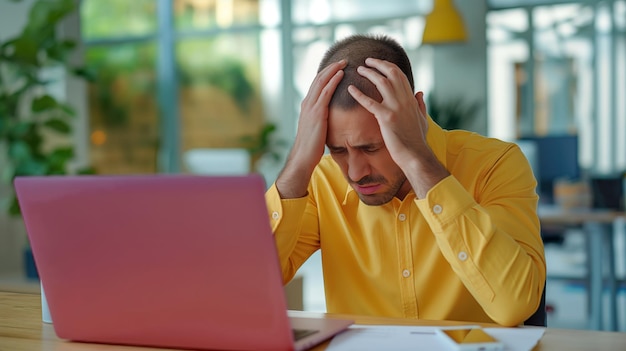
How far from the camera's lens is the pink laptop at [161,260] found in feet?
3.49

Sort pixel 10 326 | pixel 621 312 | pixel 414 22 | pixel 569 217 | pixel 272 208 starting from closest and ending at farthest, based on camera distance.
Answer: pixel 10 326, pixel 272 208, pixel 569 217, pixel 621 312, pixel 414 22

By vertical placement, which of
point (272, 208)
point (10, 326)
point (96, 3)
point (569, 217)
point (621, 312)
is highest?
point (96, 3)

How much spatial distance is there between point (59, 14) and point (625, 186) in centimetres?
328

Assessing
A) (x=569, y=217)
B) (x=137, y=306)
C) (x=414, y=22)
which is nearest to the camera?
(x=137, y=306)

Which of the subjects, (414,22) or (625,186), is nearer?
(625,186)

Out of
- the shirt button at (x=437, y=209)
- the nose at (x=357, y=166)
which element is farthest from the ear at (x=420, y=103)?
the shirt button at (x=437, y=209)

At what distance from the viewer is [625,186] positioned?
4473 millimetres

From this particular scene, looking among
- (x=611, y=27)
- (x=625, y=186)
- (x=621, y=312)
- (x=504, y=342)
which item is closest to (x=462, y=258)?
(x=504, y=342)

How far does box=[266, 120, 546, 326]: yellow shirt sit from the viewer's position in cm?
162

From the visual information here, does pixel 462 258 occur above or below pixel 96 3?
below

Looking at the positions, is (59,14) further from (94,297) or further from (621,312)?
(621,312)

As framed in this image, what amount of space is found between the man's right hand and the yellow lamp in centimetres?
523

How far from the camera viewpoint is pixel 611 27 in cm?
748

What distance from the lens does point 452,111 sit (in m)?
7.31
